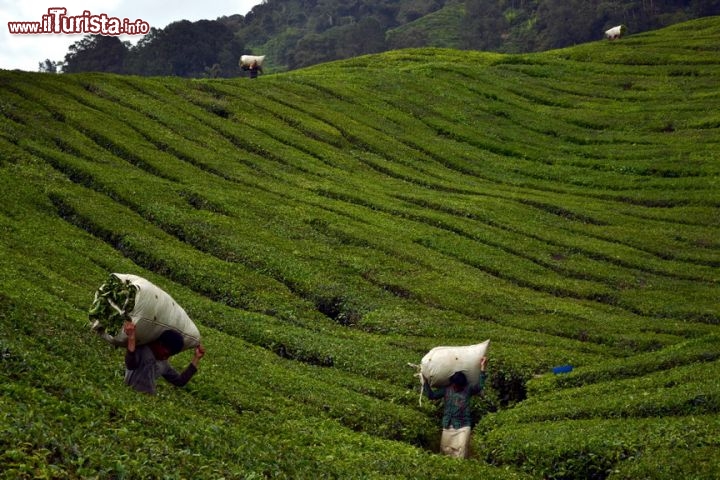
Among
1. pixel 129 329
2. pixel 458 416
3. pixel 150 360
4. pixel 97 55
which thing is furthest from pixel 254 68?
pixel 97 55

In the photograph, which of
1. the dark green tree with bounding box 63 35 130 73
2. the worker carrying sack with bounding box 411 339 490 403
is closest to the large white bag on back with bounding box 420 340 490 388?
the worker carrying sack with bounding box 411 339 490 403

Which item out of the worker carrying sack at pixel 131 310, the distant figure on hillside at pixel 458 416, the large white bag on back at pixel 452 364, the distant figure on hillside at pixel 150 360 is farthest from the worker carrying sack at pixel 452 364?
the worker carrying sack at pixel 131 310

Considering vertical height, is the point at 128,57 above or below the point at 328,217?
above

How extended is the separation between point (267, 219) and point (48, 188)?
12340mm

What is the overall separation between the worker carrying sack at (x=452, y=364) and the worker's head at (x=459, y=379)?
0.29ft

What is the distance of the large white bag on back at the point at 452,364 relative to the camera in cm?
2689

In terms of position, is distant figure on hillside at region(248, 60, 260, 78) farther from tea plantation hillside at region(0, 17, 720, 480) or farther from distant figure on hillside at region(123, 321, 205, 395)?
distant figure on hillside at region(123, 321, 205, 395)

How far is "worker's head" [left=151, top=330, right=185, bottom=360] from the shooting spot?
71.3ft

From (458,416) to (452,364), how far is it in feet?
5.10

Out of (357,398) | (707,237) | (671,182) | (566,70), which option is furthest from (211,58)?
(357,398)

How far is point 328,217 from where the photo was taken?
54250 mm

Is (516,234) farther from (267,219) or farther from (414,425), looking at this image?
(414,425)

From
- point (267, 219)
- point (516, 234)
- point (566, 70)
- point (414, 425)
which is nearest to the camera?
point (414, 425)

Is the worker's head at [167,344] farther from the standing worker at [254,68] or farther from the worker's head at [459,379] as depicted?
the standing worker at [254,68]
